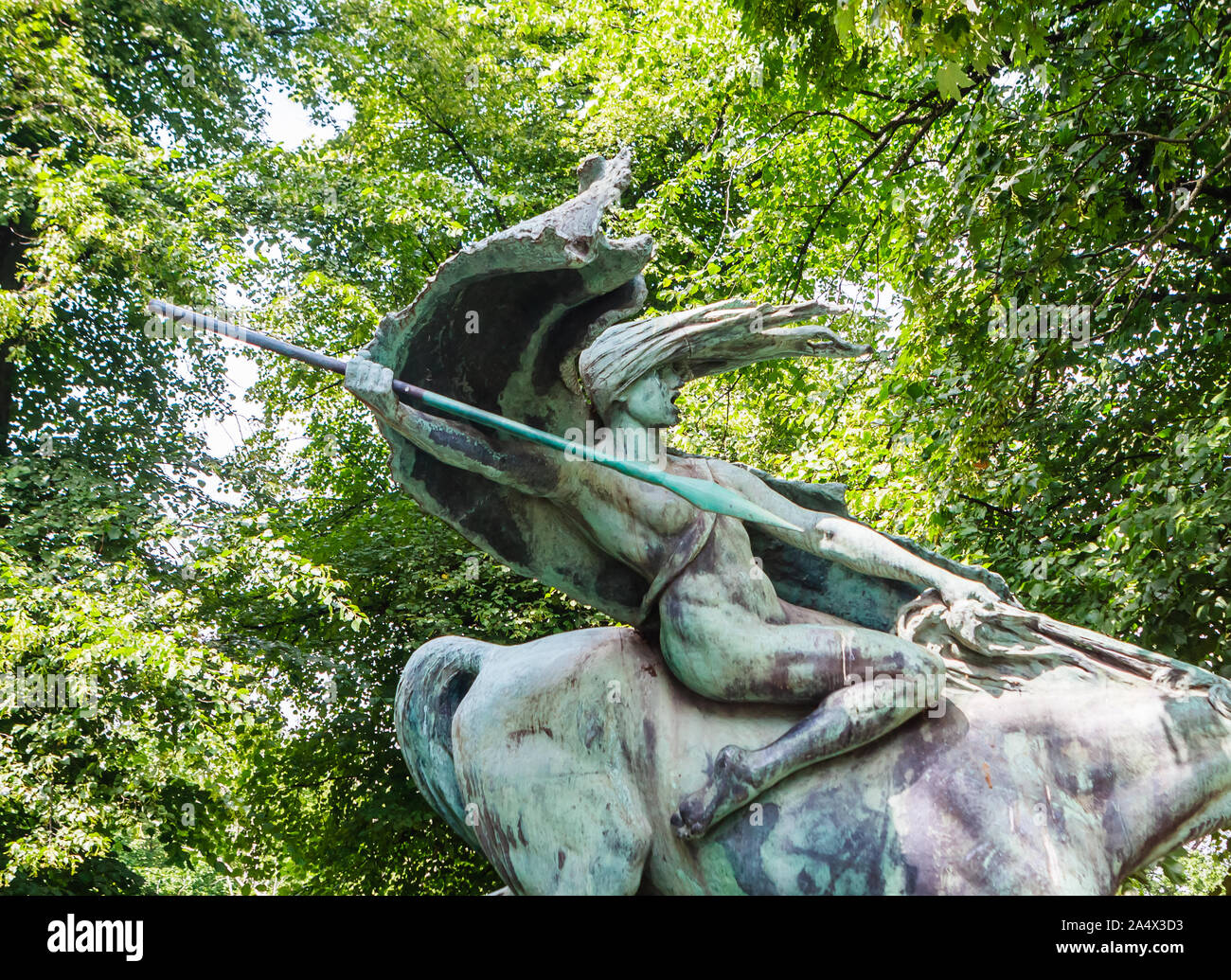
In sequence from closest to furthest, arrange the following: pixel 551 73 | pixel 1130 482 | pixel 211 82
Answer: pixel 1130 482, pixel 211 82, pixel 551 73

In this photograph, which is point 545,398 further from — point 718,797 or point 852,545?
point 718,797

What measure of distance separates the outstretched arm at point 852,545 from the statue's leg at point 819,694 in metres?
0.24

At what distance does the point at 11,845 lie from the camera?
8297 millimetres

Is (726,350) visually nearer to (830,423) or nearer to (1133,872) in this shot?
(1133,872)

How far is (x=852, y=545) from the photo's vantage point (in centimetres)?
410

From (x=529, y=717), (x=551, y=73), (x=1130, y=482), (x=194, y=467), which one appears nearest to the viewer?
(x=529, y=717)

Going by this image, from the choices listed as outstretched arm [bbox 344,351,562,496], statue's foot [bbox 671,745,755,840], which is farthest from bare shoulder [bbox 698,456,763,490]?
statue's foot [bbox 671,745,755,840]

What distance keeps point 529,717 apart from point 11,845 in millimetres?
5941

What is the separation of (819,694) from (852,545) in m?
0.54

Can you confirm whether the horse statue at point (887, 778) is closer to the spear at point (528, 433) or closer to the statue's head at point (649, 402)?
the spear at point (528, 433)

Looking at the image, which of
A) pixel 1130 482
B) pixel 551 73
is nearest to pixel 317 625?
pixel 551 73

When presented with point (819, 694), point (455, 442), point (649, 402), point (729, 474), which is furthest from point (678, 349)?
point (819, 694)

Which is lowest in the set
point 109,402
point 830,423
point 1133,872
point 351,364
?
point 1133,872

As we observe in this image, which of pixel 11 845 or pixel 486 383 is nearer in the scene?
pixel 486 383
